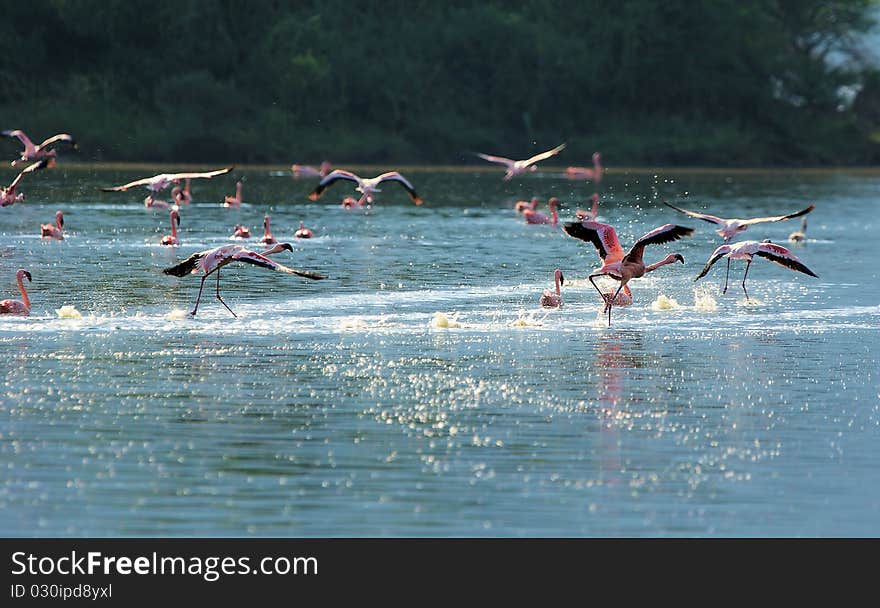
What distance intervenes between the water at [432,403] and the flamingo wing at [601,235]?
0.91 metres

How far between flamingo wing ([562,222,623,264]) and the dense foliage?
58.1 m

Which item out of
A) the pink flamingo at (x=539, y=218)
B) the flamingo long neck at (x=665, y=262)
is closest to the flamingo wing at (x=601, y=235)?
the flamingo long neck at (x=665, y=262)

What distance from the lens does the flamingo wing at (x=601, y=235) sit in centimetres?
2219

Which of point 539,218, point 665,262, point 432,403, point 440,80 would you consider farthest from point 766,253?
point 440,80

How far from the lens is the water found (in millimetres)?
12477

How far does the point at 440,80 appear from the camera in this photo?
90938 millimetres

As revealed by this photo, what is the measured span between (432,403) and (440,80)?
75.4 meters

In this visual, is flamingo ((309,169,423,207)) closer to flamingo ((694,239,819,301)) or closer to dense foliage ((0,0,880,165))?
flamingo ((694,239,819,301))

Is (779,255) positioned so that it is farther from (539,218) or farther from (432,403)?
(539,218)

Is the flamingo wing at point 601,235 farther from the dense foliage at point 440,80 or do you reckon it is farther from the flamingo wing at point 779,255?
the dense foliage at point 440,80

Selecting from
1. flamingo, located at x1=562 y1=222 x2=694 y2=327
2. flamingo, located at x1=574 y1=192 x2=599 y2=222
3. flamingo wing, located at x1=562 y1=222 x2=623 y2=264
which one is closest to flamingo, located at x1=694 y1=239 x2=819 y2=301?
flamingo, located at x1=562 y1=222 x2=694 y2=327

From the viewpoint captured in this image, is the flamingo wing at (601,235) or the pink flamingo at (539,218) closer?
the flamingo wing at (601,235)

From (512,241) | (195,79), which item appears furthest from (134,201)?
(195,79)
